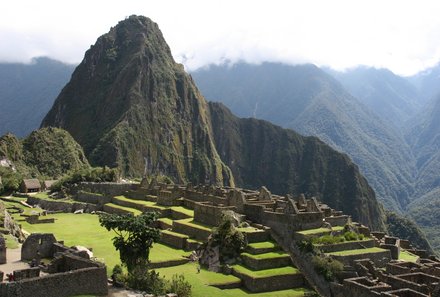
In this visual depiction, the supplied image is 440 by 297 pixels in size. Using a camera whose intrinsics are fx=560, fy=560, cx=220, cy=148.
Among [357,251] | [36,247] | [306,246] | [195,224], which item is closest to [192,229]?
[195,224]

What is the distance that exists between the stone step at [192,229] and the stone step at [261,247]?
4227 mm

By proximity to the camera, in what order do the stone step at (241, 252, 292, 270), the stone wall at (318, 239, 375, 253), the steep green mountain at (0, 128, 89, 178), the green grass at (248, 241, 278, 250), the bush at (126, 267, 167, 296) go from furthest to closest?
the steep green mountain at (0, 128, 89, 178)
the green grass at (248, 241, 278, 250)
the stone wall at (318, 239, 375, 253)
the stone step at (241, 252, 292, 270)
the bush at (126, 267, 167, 296)

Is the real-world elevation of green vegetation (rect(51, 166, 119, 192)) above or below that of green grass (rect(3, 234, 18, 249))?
above

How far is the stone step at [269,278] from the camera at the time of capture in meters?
34.6

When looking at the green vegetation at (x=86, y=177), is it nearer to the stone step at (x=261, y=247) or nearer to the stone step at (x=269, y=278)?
the stone step at (x=261, y=247)

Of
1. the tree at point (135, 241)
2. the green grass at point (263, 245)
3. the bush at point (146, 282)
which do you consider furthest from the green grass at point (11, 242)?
the green grass at point (263, 245)

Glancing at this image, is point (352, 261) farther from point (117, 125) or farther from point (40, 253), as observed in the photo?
point (117, 125)

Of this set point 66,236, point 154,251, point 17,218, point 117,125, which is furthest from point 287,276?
point 117,125

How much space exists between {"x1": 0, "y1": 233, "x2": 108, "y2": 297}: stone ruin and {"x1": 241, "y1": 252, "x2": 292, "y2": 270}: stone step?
12.3 m

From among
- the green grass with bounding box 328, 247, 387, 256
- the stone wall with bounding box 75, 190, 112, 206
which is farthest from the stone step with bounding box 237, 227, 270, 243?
the stone wall with bounding box 75, 190, 112, 206

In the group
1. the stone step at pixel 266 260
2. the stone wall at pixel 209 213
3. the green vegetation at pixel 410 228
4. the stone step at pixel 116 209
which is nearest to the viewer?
the stone step at pixel 266 260

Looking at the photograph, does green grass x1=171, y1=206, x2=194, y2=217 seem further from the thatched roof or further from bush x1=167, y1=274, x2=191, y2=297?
the thatched roof

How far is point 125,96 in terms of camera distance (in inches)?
7741

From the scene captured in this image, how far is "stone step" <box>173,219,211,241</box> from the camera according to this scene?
42206 millimetres
